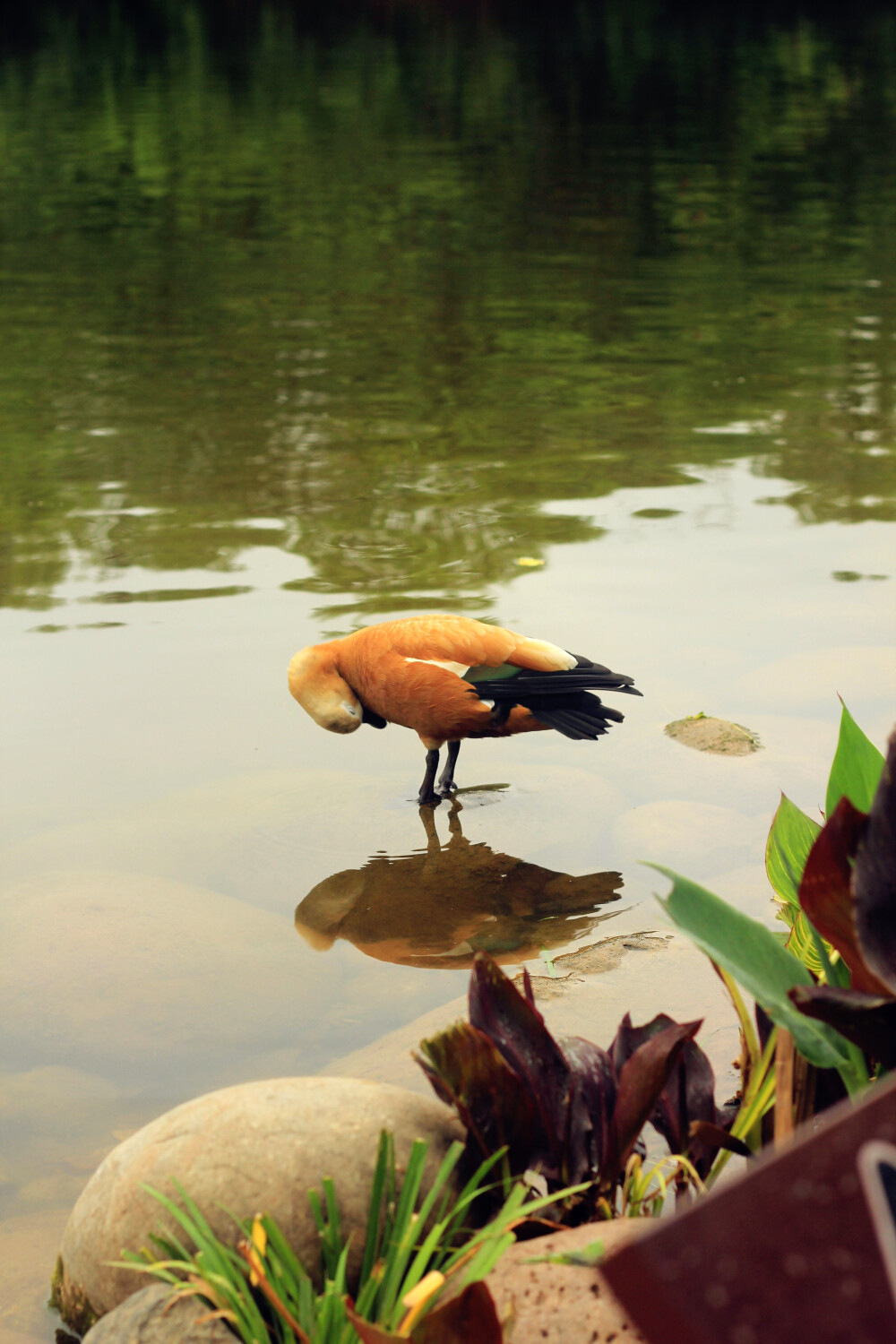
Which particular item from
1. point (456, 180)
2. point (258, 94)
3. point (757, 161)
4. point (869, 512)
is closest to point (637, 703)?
point (869, 512)

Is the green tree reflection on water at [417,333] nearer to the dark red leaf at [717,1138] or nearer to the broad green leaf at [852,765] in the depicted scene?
the broad green leaf at [852,765]

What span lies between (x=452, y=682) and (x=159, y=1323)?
86.8 inches

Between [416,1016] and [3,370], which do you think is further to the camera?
[3,370]

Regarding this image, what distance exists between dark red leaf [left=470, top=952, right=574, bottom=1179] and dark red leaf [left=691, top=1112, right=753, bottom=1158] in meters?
0.20

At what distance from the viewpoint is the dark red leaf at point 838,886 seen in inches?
76.0

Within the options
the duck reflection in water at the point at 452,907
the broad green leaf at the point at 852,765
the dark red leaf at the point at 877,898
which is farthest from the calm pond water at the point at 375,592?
the dark red leaf at the point at 877,898

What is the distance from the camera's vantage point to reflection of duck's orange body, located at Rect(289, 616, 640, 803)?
3984 millimetres

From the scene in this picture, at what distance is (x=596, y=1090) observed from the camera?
2.29 m

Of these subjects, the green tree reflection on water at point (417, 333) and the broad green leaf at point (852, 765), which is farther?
the green tree reflection on water at point (417, 333)

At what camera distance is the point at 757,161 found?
982 inches

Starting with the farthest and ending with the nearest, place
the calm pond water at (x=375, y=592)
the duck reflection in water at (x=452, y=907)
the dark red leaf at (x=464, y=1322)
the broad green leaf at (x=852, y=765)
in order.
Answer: the duck reflection in water at (x=452, y=907)
the calm pond water at (x=375, y=592)
the broad green leaf at (x=852, y=765)
the dark red leaf at (x=464, y=1322)

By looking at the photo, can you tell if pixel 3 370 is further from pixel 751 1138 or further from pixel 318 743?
pixel 751 1138

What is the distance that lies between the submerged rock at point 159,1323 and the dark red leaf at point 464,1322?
0.33 metres

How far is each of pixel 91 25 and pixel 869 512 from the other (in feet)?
179
